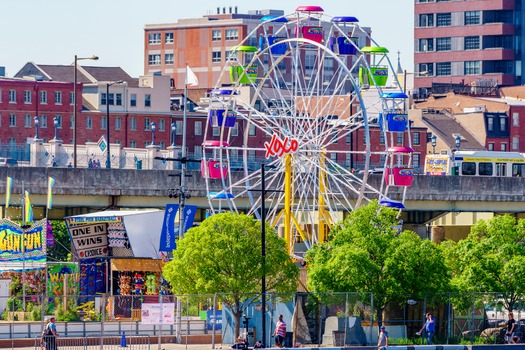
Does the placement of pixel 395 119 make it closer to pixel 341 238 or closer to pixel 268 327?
pixel 341 238

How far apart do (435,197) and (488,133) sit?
6099 cm

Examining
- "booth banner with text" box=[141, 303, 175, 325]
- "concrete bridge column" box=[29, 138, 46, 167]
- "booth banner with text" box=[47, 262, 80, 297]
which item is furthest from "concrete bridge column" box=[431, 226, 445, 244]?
"booth banner with text" box=[141, 303, 175, 325]

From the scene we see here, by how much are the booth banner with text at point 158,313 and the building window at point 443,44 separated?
135221mm

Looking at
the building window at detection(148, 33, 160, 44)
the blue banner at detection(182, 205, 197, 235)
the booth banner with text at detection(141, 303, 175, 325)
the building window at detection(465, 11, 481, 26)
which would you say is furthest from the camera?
the building window at detection(148, 33, 160, 44)

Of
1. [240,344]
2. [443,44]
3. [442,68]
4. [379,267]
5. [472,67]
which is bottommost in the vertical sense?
[240,344]

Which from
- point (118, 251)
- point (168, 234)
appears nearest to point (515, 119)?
point (118, 251)

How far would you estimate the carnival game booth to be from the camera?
68625 mm

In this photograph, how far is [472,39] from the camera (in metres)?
184

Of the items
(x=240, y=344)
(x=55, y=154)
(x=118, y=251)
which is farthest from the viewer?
(x=55, y=154)

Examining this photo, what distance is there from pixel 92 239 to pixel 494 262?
1929cm

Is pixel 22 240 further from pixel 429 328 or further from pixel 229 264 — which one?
pixel 429 328

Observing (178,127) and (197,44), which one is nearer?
(178,127)

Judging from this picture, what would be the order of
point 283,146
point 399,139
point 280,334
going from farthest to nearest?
point 399,139
point 283,146
point 280,334

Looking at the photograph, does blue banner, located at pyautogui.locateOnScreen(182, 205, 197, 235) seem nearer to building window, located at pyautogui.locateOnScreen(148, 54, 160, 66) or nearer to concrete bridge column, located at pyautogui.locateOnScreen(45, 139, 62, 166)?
concrete bridge column, located at pyautogui.locateOnScreen(45, 139, 62, 166)
